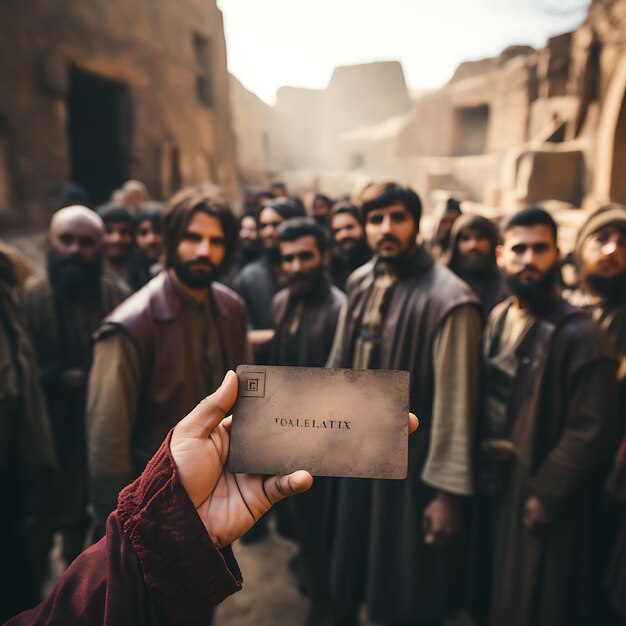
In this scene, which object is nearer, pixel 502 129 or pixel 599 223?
pixel 599 223

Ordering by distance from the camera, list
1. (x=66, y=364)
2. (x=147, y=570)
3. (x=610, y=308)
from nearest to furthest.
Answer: (x=147, y=570), (x=610, y=308), (x=66, y=364)

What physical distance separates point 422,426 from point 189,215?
1664 millimetres

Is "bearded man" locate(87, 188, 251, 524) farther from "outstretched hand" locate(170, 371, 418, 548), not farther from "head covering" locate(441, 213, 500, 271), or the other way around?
"head covering" locate(441, 213, 500, 271)

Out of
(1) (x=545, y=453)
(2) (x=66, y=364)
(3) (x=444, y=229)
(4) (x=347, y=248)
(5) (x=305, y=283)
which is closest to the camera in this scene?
(1) (x=545, y=453)

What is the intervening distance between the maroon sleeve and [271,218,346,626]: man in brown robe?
197 cm

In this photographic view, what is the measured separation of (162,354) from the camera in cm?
233

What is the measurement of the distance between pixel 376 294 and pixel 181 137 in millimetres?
13321

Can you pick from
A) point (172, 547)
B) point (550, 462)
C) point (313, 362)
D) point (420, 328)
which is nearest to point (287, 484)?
point (172, 547)

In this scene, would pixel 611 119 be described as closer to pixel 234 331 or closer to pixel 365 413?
pixel 234 331

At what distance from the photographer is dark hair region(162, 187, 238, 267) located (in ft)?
8.83

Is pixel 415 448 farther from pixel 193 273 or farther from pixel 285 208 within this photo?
pixel 285 208

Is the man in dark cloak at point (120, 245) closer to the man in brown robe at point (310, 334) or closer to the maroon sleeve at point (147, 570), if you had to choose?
the man in brown robe at point (310, 334)

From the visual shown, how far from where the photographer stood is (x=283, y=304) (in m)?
3.55

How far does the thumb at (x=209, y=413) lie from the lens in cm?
110
